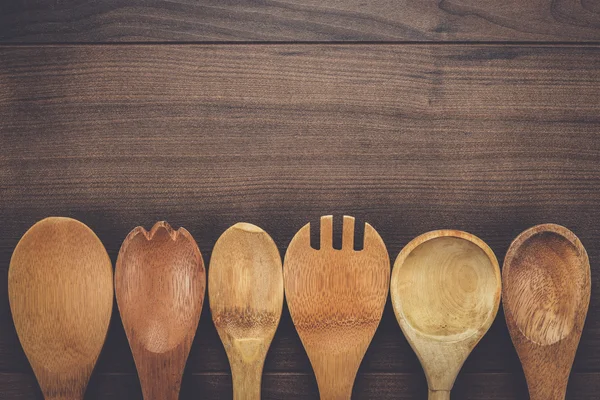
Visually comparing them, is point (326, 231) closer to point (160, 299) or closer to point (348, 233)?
point (348, 233)

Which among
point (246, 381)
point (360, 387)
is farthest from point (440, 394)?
point (246, 381)

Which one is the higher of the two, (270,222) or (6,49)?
(6,49)

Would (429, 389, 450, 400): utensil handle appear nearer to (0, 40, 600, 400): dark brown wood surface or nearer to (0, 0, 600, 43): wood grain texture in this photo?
(0, 40, 600, 400): dark brown wood surface

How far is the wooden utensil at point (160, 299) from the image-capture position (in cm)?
55

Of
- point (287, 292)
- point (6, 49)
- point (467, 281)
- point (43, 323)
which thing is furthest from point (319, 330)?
point (6, 49)

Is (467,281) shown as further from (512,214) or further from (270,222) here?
(270,222)

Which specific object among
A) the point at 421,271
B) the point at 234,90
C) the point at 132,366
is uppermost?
the point at 234,90

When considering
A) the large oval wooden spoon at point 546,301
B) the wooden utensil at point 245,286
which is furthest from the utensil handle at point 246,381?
the large oval wooden spoon at point 546,301

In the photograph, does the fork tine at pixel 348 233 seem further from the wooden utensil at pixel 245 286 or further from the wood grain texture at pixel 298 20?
the wood grain texture at pixel 298 20

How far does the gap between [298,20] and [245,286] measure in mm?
267

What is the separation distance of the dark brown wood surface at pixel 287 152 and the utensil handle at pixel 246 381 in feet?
0.10

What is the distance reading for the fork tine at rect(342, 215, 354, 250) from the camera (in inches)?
22.2

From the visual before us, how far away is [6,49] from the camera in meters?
0.59

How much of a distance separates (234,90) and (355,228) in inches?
7.2
